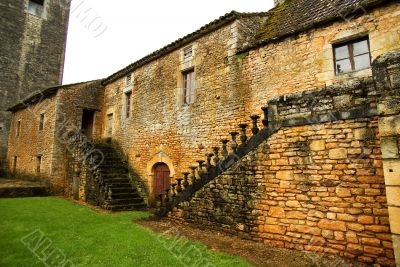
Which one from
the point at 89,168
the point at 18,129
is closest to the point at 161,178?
the point at 89,168

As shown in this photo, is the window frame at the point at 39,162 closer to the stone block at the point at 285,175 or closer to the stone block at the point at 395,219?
the stone block at the point at 285,175

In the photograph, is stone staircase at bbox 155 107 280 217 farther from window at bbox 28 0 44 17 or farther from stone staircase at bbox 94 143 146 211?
window at bbox 28 0 44 17

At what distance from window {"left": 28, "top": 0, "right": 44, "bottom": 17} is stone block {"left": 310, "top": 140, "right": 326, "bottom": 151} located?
908 inches

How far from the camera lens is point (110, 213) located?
28.7 ft

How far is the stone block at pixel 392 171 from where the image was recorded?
132 inches

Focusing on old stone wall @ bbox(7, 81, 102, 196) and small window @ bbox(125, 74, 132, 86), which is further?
small window @ bbox(125, 74, 132, 86)

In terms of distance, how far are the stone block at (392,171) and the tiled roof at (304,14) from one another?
464 cm

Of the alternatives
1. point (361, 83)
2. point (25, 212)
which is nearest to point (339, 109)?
point (361, 83)

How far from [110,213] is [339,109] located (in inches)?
299

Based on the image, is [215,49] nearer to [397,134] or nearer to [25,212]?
[397,134]

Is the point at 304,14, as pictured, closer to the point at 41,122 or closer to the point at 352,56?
the point at 352,56

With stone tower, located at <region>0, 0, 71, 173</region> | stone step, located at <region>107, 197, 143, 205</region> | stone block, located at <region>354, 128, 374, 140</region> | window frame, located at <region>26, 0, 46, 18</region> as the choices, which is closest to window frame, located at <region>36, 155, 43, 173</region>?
stone tower, located at <region>0, 0, 71, 173</region>

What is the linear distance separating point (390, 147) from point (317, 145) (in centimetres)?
142

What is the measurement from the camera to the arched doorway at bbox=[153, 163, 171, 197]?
10.4 m
